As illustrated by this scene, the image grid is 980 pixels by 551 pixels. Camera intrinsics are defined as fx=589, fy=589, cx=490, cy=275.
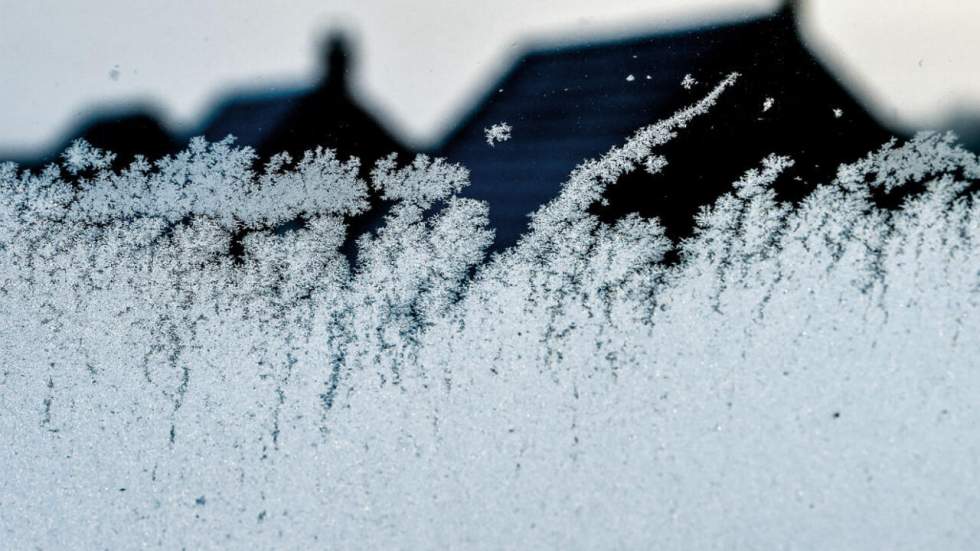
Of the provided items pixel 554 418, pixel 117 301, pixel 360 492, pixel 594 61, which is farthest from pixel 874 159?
pixel 117 301

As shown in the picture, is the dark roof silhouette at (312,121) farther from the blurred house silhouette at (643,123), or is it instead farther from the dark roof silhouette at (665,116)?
the dark roof silhouette at (665,116)

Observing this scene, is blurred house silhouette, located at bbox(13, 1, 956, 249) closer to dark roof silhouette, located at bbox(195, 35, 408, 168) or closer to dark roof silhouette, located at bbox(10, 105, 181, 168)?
→ dark roof silhouette, located at bbox(195, 35, 408, 168)

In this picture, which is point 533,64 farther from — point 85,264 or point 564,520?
point 85,264

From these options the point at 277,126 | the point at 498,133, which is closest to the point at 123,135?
the point at 277,126

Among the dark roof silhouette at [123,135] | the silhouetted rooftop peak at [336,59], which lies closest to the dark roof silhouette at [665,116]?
the silhouetted rooftop peak at [336,59]

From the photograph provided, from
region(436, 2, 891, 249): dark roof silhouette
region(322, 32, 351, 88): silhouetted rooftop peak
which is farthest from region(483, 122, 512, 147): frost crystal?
region(322, 32, 351, 88): silhouetted rooftop peak
